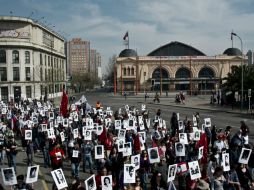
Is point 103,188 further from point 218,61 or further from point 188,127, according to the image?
point 218,61

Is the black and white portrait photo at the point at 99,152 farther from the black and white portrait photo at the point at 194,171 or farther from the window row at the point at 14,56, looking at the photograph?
the window row at the point at 14,56

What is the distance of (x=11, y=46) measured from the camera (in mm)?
74125

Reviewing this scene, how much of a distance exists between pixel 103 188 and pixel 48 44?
87054mm

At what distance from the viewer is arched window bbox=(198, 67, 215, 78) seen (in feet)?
364

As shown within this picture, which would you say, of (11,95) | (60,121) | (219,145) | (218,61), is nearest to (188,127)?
(219,145)

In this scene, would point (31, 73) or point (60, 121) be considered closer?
point (60, 121)

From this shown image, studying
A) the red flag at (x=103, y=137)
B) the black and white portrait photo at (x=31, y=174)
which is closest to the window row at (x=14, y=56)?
the red flag at (x=103, y=137)

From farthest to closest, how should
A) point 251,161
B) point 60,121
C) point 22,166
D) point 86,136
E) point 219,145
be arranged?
point 60,121 → point 22,166 → point 86,136 → point 219,145 → point 251,161

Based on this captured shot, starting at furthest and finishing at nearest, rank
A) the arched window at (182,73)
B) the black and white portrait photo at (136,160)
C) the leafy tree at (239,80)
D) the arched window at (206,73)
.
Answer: the arched window at (206,73) → the arched window at (182,73) → the leafy tree at (239,80) → the black and white portrait photo at (136,160)

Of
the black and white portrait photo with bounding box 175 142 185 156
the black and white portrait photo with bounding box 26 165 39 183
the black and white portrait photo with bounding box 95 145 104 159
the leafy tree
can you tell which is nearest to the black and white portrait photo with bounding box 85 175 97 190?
the black and white portrait photo with bounding box 26 165 39 183

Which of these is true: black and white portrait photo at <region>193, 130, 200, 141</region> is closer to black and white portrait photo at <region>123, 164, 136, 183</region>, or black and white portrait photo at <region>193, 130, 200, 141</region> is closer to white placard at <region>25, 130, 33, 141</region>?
black and white portrait photo at <region>123, 164, 136, 183</region>

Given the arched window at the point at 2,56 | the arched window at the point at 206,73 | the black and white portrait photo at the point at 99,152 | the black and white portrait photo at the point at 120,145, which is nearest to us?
the black and white portrait photo at the point at 120,145

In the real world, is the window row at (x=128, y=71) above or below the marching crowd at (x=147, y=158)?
above

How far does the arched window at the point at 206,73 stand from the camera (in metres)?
111
